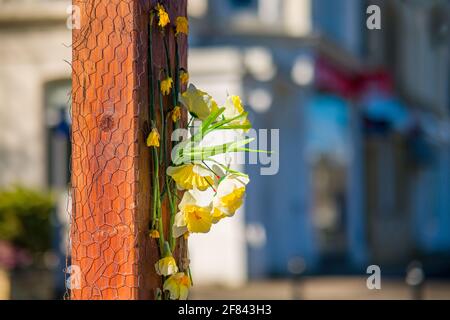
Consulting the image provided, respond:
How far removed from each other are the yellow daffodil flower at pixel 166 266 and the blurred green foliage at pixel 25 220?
31.9 feet

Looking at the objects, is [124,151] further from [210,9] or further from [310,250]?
[310,250]

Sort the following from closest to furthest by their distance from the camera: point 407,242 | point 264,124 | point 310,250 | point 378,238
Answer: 1. point 264,124
2. point 310,250
3. point 378,238
4. point 407,242

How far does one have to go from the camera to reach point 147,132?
7.08ft

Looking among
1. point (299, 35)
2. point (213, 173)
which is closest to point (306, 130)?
point (299, 35)

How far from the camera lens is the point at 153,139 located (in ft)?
6.97

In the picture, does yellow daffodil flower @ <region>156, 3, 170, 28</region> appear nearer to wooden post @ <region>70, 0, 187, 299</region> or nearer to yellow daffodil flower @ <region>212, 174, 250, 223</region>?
wooden post @ <region>70, 0, 187, 299</region>

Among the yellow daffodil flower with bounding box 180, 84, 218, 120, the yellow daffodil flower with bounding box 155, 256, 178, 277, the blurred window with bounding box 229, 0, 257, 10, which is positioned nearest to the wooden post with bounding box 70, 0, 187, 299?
the yellow daffodil flower with bounding box 155, 256, 178, 277

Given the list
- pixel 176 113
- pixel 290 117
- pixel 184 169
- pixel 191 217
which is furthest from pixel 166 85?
pixel 290 117

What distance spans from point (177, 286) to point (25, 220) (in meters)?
9.90

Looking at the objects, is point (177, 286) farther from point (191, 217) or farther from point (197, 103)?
point (197, 103)

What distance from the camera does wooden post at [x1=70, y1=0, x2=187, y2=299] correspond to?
210 centimetres

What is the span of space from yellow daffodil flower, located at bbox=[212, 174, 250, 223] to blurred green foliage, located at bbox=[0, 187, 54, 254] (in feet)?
Answer: 32.0

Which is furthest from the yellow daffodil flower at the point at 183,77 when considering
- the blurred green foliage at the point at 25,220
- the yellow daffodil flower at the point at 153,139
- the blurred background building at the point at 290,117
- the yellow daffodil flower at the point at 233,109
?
the blurred green foliage at the point at 25,220
